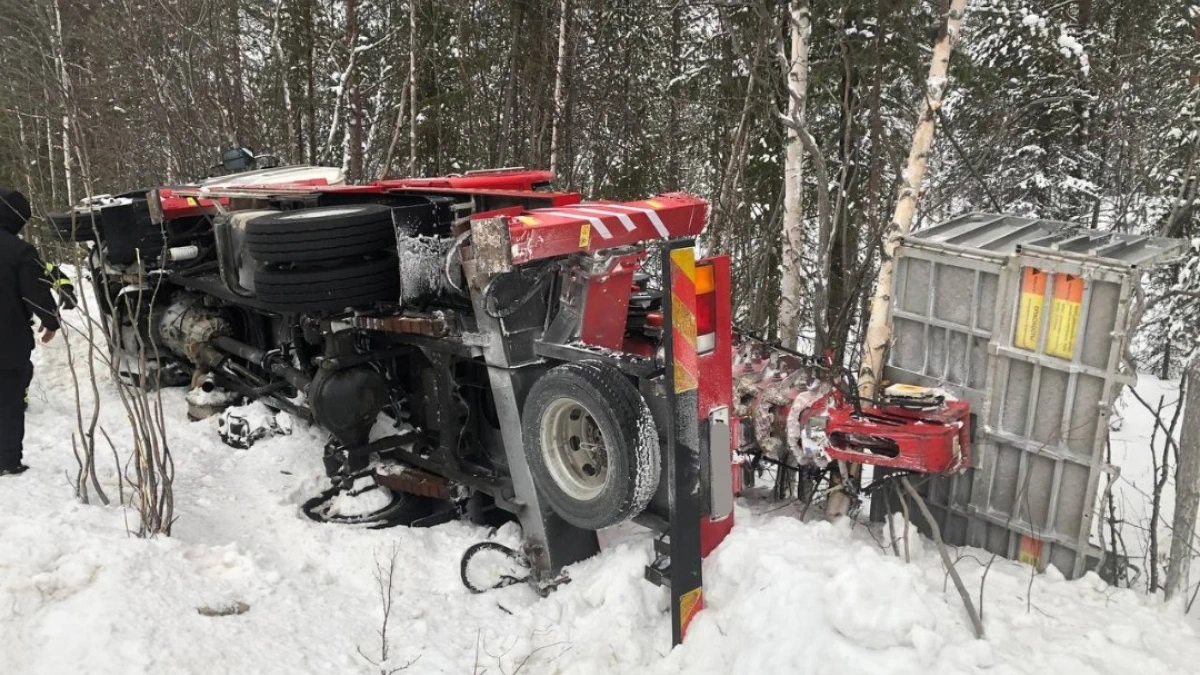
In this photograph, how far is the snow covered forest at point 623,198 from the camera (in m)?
3.09

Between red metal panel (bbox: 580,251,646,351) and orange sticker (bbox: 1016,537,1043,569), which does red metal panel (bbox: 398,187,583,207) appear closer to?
red metal panel (bbox: 580,251,646,351)

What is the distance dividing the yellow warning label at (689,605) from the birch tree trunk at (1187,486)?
6.64 feet

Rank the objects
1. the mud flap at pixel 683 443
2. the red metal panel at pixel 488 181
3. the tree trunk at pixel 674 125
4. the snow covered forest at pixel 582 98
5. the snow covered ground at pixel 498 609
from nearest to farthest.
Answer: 1. the snow covered ground at pixel 498 609
2. the mud flap at pixel 683 443
3. the red metal panel at pixel 488 181
4. the snow covered forest at pixel 582 98
5. the tree trunk at pixel 674 125

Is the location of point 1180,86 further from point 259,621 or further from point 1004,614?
point 259,621

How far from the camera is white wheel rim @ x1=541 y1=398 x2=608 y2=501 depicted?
3.68 meters

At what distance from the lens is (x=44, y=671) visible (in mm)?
2812

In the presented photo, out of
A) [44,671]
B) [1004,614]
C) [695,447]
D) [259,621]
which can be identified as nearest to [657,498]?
[695,447]

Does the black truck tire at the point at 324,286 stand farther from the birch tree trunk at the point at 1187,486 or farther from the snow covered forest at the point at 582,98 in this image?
the snow covered forest at the point at 582,98

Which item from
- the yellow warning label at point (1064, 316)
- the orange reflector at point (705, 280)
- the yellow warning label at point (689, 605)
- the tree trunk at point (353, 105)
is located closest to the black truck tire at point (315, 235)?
the orange reflector at point (705, 280)

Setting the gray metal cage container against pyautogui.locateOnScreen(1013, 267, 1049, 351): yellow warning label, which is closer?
the gray metal cage container

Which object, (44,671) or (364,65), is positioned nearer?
(44,671)

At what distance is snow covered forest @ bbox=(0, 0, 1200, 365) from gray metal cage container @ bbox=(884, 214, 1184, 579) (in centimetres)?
389

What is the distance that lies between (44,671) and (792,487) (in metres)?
3.82

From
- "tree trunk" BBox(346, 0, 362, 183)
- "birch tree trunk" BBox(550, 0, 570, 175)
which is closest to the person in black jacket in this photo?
"tree trunk" BBox(346, 0, 362, 183)
